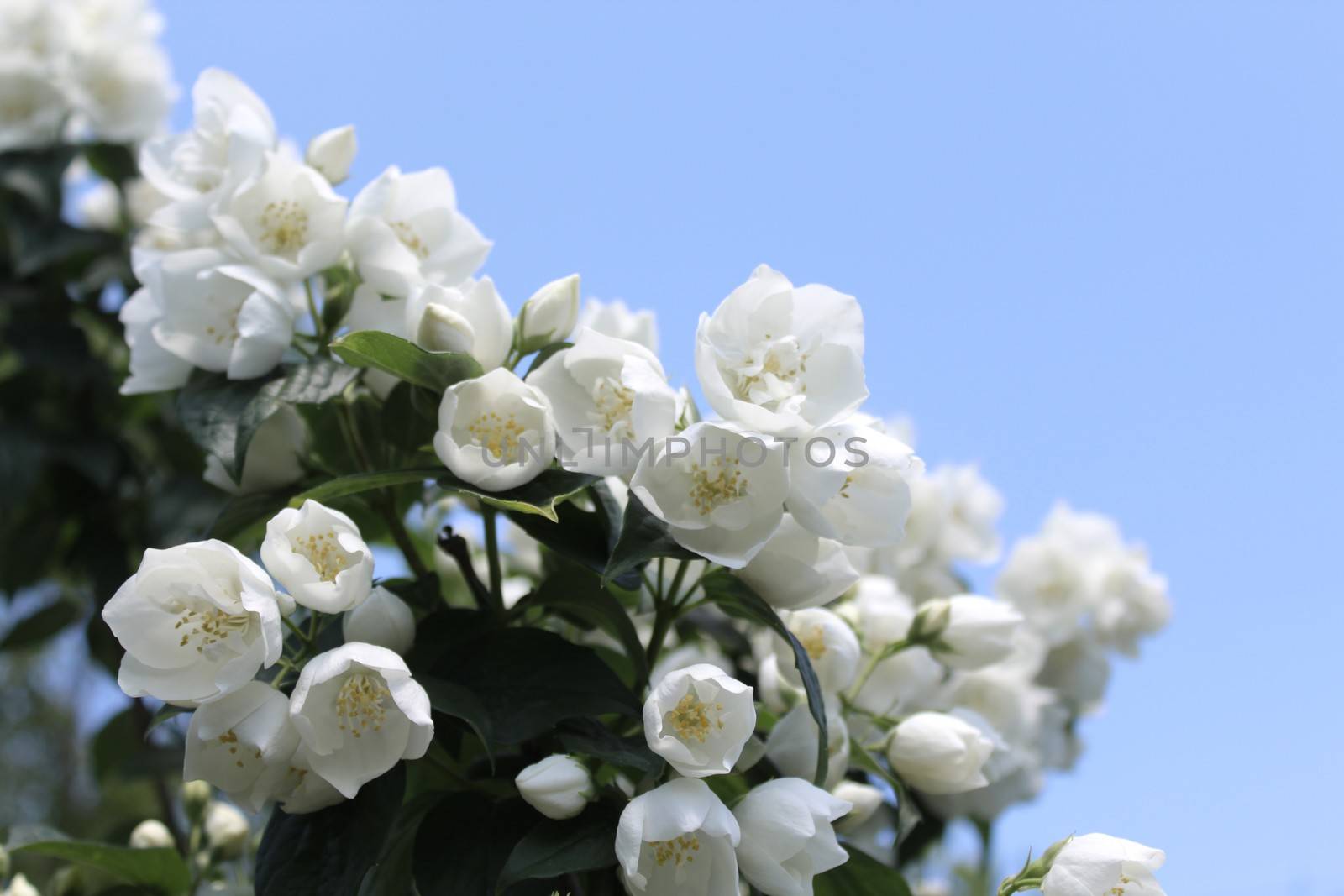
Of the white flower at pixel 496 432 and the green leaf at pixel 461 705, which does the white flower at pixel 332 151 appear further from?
the green leaf at pixel 461 705

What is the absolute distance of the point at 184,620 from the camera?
1.03 metres

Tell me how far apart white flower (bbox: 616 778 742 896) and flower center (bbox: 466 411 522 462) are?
339 millimetres

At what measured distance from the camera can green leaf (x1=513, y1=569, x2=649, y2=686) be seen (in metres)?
1.25

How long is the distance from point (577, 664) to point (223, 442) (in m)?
0.46

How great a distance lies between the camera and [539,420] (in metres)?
1.14

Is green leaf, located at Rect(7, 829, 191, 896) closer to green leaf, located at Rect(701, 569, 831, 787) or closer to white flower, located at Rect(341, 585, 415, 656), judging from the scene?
white flower, located at Rect(341, 585, 415, 656)

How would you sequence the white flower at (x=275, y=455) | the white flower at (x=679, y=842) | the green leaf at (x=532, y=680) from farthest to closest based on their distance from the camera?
the white flower at (x=275, y=455) → the green leaf at (x=532, y=680) → the white flower at (x=679, y=842)

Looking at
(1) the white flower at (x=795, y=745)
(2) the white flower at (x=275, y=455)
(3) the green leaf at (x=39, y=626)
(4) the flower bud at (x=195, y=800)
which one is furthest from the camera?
(3) the green leaf at (x=39, y=626)

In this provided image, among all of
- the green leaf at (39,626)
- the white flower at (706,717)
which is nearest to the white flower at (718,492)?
the white flower at (706,717)

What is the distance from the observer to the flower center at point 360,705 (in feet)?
3.40

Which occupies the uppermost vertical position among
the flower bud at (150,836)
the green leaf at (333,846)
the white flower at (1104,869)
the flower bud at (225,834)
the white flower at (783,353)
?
the white flower at (783,353)

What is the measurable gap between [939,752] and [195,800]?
3.16ft

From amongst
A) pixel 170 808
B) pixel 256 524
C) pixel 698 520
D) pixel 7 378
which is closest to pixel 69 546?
pixel 7 378

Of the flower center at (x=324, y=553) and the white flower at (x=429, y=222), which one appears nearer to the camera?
the flower center at (x=324, y=553)
